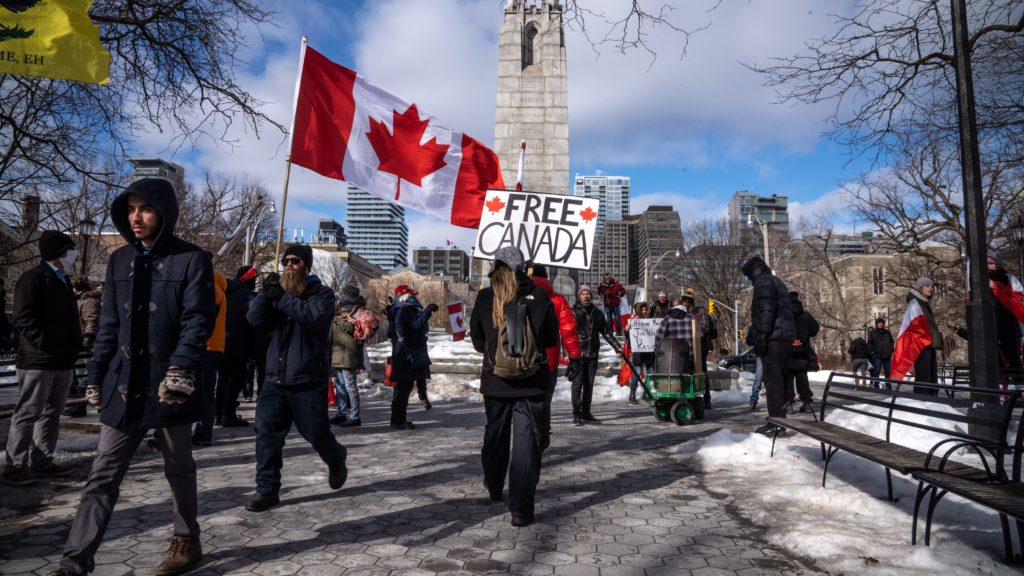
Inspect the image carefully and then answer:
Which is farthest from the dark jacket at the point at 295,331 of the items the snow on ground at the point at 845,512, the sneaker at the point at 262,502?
the snow on ground at the point at 845,512

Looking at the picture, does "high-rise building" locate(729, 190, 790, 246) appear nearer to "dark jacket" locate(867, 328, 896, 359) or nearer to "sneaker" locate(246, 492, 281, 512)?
"dark jacket" locate(867, 328, 896, 359)

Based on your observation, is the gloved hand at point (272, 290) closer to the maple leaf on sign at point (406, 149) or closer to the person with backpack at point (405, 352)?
the person with backpack at point (405, 352)

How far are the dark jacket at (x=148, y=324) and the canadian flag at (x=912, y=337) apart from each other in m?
8.51

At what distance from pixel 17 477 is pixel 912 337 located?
10.1 m

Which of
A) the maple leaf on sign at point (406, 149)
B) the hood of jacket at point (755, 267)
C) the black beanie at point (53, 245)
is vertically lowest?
the black beanie at point (53, 245)

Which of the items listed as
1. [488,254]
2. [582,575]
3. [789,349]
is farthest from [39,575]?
[789,349]

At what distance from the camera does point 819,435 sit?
5.24m

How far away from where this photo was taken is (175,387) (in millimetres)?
3307

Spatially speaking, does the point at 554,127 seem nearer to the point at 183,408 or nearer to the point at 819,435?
the point at 819,435

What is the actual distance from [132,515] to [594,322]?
732cm

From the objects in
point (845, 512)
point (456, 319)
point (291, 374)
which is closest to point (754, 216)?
point (456, 319)

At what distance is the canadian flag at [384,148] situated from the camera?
8.02 metres

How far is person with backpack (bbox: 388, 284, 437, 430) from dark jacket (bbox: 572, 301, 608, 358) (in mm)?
2471

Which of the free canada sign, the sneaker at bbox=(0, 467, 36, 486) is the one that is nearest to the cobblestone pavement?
the sneaker at bbox=(0, 467, 36, 486)
